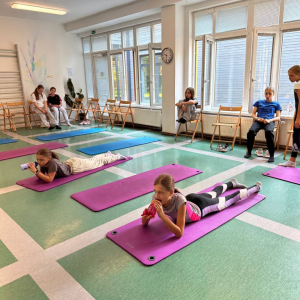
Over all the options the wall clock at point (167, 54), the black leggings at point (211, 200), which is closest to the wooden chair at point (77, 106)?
the wall clock at point (167, 54)

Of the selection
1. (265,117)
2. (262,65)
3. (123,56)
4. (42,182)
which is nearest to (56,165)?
(42,182)

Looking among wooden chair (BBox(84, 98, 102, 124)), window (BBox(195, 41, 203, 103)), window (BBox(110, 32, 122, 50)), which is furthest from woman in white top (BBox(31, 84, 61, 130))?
window (BBox(195, 41, 203, 103))

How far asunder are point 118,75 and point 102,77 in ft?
2.85

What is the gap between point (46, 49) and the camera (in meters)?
8.71

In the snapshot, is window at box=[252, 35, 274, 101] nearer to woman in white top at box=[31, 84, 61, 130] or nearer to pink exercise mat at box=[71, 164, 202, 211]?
pink exercise mat at box=[71, 164, 202, 211]

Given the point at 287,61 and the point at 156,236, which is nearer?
the point at 156,236

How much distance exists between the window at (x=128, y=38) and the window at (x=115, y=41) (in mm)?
238

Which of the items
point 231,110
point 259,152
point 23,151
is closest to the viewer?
point 259,152

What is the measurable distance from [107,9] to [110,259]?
709 cm

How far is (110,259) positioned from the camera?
2139mm

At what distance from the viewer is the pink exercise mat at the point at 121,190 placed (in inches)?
123

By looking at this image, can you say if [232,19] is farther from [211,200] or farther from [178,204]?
[178,204]

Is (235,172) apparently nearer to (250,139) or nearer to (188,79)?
(250,139)

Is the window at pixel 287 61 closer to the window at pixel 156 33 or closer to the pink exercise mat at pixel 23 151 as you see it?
the window at pixel 156 33
